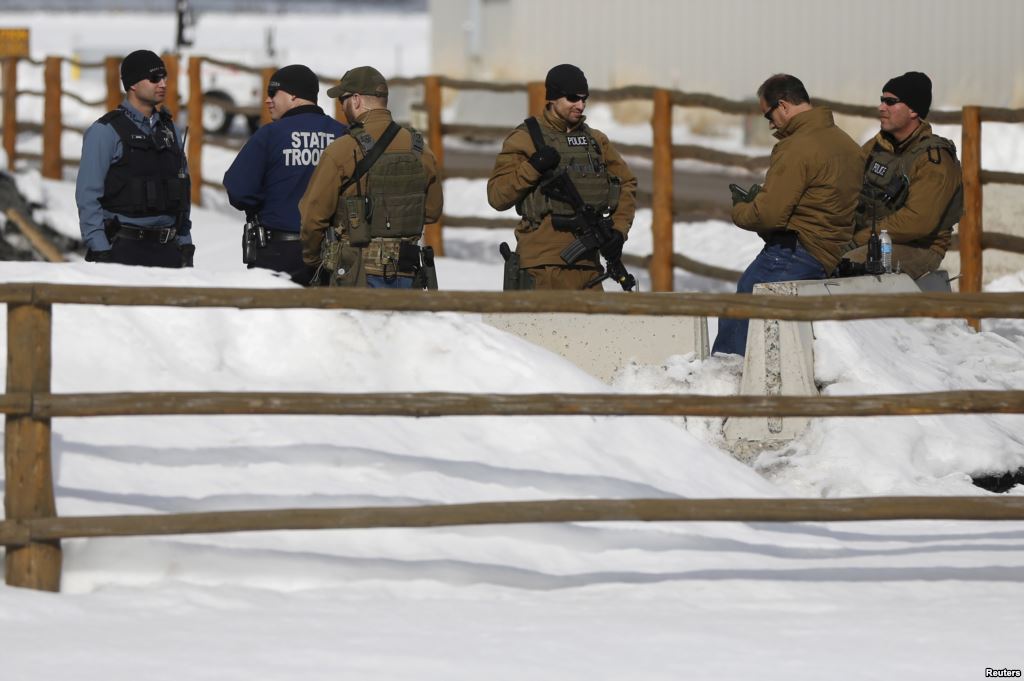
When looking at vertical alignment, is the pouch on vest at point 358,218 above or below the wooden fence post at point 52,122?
below

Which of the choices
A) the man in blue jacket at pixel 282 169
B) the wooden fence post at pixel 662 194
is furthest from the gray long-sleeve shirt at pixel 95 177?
the wooden fence post at pixel 662 194

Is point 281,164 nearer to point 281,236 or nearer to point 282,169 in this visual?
point 282,169

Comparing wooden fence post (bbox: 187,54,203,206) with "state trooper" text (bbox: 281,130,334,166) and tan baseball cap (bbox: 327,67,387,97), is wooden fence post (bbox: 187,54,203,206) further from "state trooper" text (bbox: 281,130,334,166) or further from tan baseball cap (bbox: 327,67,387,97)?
tan baseball cap (bbox: 327,67,387,97)

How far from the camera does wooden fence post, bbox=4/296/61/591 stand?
18.2 ft

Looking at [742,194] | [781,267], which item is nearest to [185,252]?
[742,194]

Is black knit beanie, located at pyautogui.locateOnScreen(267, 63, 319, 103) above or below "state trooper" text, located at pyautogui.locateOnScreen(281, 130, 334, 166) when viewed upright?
above

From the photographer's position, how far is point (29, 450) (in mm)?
5570

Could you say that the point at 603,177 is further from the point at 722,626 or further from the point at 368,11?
the point at 368,11

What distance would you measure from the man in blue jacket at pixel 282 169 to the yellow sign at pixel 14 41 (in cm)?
1498

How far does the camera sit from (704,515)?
19.0 feet

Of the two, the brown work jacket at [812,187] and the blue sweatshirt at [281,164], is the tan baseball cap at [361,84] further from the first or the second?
the brown work jacket at [812,187]

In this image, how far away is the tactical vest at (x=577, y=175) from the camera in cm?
828

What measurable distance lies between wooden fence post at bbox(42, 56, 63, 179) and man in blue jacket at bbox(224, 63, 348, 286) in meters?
11.1

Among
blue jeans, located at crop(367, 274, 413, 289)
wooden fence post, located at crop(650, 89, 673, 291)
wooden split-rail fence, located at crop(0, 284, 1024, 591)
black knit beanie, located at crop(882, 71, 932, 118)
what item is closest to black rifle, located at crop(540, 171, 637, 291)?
blue jeans, located at crop(367, 274, 413, 289)
